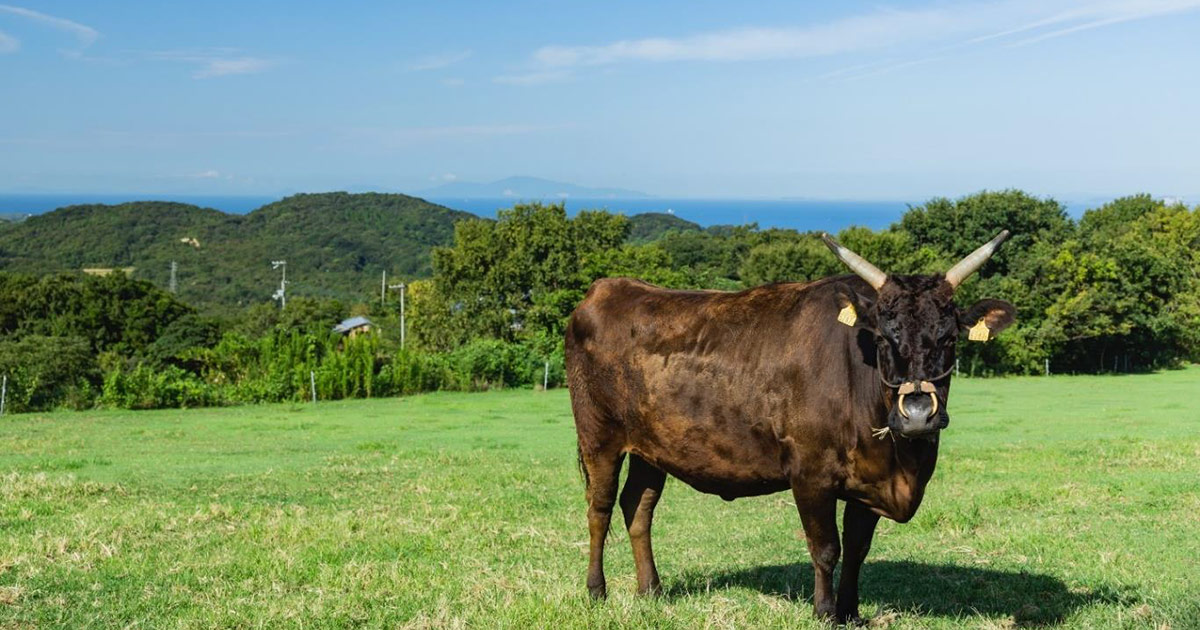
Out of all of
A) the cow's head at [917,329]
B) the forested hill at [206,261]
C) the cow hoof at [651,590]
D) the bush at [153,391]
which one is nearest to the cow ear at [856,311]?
the cow's head at [917,329]

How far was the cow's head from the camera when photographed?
6.27m

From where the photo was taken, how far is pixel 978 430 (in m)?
25.8

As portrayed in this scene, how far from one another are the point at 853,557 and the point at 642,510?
187 centimetres

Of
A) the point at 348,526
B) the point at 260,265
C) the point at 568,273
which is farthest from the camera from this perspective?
the point at 260,265

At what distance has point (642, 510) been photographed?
8586 mm

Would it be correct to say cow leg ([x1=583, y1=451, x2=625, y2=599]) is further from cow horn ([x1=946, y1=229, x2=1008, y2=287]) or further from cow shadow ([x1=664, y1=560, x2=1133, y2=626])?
cow horn ([x1=946, y1=229, x2=1008, y2=287])

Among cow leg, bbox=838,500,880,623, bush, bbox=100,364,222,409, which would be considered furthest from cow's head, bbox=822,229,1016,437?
bush, bbox=100,364,222,409

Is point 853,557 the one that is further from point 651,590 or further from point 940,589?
point 651,590

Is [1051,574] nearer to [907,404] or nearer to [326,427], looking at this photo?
[907,404]

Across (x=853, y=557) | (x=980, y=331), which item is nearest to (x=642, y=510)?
(x=853, y=557)

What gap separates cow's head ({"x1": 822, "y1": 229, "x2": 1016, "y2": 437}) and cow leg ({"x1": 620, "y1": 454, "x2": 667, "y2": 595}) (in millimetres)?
2379

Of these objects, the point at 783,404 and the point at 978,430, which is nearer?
the point at 783,404

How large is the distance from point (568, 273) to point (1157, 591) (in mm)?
57831

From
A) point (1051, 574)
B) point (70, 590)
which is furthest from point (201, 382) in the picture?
point (1051, 574)
